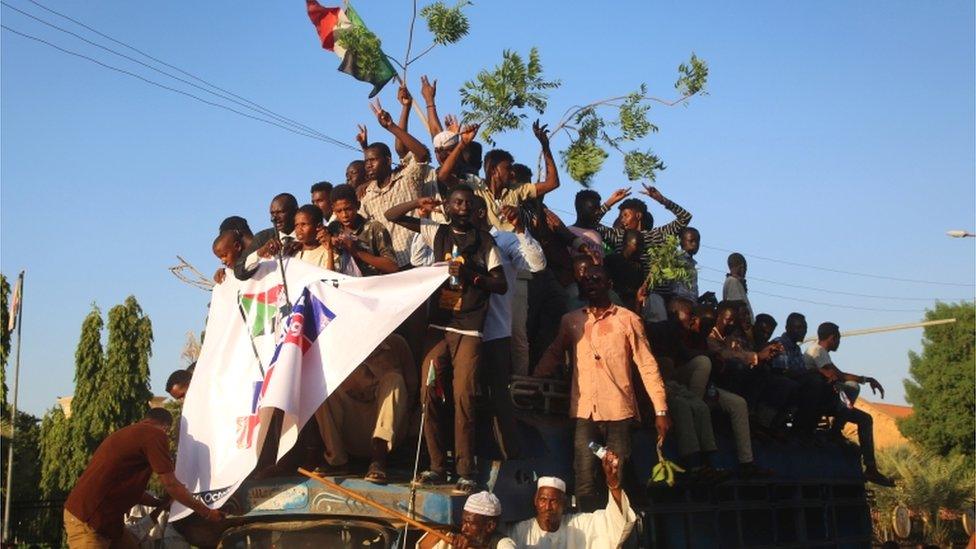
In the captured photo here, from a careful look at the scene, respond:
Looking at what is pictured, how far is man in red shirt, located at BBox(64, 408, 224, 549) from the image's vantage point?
6.76 m

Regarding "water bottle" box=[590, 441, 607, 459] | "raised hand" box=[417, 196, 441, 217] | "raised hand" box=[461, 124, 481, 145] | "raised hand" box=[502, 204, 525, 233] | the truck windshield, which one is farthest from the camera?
"raised hand" box=[461, 124, 481, 145]

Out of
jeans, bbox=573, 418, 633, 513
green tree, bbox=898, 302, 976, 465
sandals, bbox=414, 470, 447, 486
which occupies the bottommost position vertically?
sandals, bbox=414, 470, 447, 486

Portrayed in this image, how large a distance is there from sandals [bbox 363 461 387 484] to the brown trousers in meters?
0.29

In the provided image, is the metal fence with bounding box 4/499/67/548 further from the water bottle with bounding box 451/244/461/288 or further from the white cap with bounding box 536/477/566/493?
the white cap with bounding box 536/477/566/493

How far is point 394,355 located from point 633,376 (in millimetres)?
1658

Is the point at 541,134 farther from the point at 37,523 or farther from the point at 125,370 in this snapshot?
the point at 125,370

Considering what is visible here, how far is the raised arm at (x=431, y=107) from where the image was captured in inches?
380

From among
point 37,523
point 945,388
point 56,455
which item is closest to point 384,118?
point 37,523

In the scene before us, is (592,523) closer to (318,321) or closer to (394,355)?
(394,355)

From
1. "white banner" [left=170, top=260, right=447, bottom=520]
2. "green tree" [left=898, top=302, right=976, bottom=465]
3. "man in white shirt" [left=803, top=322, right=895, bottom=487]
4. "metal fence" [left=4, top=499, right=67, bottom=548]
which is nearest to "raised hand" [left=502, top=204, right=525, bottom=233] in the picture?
"white banner" [left=170, top=260, right=447, bottom=520]

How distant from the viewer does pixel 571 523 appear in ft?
22.1

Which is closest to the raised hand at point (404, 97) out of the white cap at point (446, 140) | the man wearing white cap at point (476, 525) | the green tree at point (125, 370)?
the white cap at point (446, 140)

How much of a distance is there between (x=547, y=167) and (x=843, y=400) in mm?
4031

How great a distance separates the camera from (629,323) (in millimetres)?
7480
